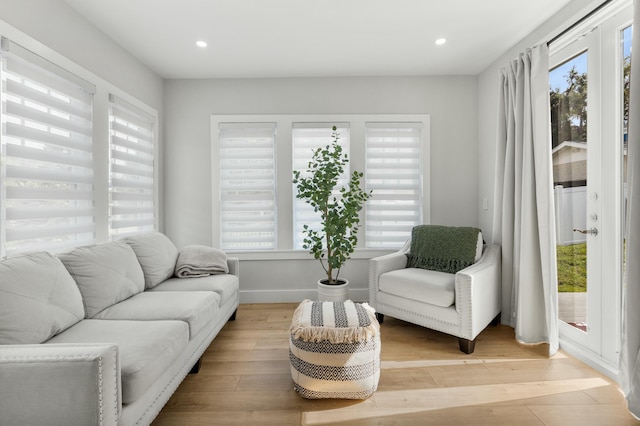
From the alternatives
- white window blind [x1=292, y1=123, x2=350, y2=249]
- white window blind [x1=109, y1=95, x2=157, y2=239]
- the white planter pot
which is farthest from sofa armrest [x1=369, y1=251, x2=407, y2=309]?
white window blind [x1=109, y1=95, x2=157, y2=239]

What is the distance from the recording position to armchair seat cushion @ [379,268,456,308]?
2.55 m

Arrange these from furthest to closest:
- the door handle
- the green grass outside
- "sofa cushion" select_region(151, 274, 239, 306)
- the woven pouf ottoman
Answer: "sofa cushion" select_region(151, 274, 239, 306)
the green grass outside
the door handle
the woven pouf ottoman

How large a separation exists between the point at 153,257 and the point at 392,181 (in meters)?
2.52

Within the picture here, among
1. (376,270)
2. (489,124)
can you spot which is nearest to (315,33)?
(489,124)

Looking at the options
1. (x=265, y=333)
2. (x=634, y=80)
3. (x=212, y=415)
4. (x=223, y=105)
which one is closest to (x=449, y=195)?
(x=634, y=80)

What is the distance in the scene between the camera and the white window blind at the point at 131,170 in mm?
2811

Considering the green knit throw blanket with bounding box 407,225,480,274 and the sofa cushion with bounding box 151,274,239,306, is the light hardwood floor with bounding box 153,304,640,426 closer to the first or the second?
the sofa cushion with bounding box 151,274,239,306

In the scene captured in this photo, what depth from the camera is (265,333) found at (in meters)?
2.85

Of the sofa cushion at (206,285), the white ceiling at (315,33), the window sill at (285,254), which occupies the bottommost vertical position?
the sofa cushion at (206,285)

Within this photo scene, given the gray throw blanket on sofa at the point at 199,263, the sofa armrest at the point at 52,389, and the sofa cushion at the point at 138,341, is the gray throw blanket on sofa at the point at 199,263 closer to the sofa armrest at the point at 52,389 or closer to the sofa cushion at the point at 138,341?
the sofa cushion at the point at 138,341

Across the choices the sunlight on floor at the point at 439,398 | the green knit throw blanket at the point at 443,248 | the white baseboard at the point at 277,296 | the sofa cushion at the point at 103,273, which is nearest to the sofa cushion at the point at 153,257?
the sofa cushion at the point at 103,273

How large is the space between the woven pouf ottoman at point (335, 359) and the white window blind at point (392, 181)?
6.01ft

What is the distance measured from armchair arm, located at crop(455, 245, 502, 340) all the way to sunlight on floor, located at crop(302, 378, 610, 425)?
492mm

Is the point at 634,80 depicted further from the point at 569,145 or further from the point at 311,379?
the point at 311,379
